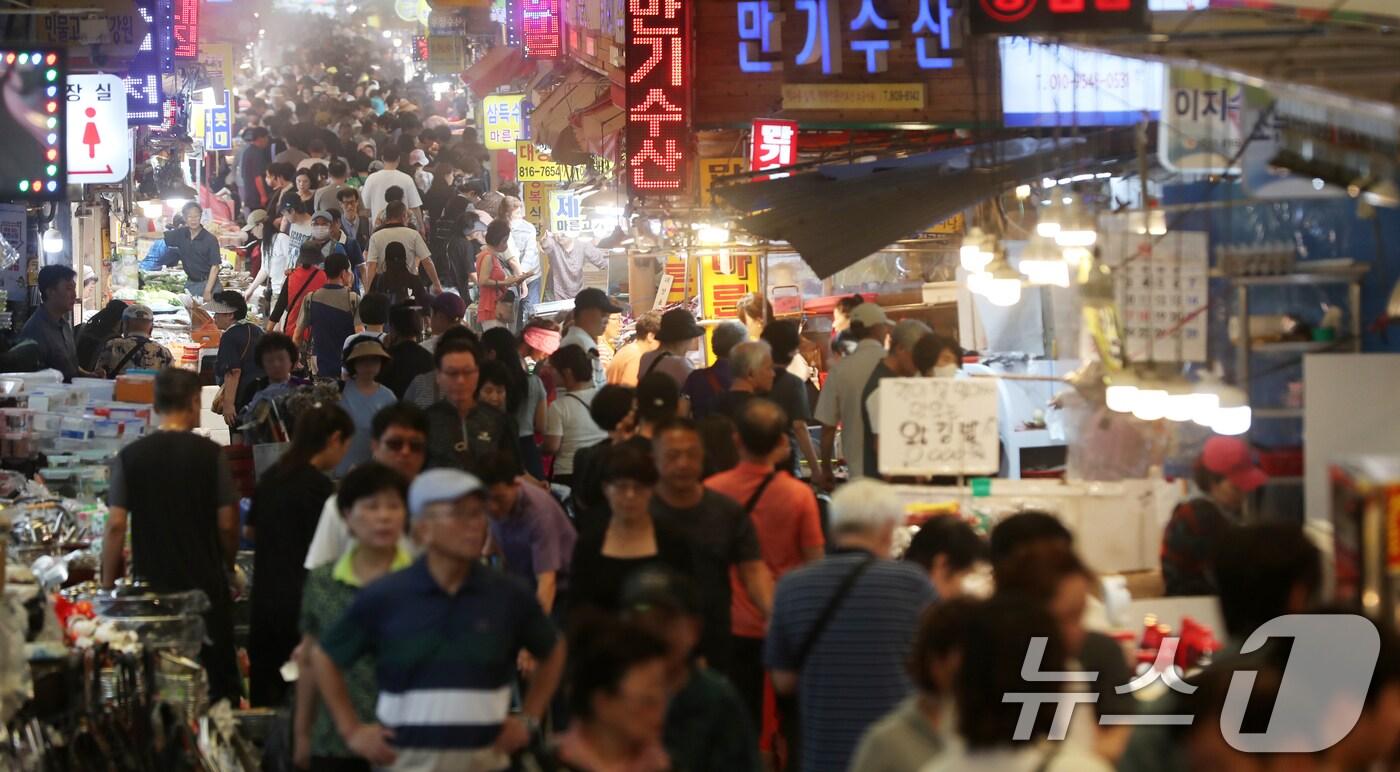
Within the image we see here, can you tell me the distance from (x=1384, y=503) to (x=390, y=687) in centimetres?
305

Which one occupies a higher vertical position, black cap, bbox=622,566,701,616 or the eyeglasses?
the eyeglasses

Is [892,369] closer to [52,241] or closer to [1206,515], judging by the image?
[1206,515]

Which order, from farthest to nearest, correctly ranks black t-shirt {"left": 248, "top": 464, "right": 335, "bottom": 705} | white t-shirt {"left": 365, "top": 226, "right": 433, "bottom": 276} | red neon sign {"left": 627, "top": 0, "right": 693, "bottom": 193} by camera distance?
white t-shirt {"left": 365, "top": 226, "right": 433, "bottom": 276}, red neon sign {"left": 627, "top": 0, "right": 693, "bottom": 193}, black t-shirt {"left": 248, "top": 464, "right": 335, "bottom": 705}

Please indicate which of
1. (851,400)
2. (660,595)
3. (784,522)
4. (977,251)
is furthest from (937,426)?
(660,595)

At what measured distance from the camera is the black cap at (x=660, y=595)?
539 cm

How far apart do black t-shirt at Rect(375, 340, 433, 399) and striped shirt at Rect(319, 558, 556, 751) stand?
657cm

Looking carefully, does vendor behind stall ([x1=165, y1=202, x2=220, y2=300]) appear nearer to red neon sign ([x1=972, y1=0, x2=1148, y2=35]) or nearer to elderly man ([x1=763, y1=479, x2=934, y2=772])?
red neon sign ([x1=972, y1=0, x2=1148, y2=35])

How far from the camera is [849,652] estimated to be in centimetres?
602

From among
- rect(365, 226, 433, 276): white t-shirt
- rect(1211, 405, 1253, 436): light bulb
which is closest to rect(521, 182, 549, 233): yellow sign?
rect(365, 226, 433, 276): white t-shirt

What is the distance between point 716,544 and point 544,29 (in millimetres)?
20016

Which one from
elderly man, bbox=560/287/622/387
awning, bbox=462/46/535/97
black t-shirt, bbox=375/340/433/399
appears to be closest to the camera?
black t-shirt, bbox=375/340/433/399

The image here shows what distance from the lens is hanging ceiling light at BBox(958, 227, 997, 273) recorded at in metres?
12.5

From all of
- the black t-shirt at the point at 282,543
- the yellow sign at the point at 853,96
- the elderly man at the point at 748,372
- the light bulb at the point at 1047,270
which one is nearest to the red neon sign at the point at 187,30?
the yellow sign at the point at 853,96

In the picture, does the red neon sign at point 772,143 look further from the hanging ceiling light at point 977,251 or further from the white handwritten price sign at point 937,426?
the white handwritten price sign at point 937,426
